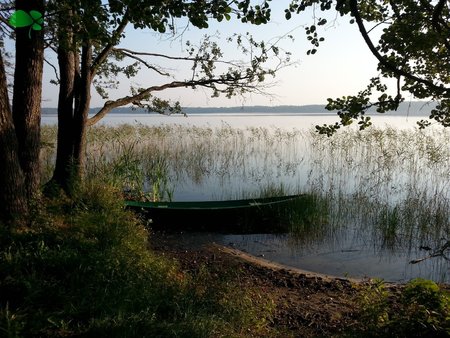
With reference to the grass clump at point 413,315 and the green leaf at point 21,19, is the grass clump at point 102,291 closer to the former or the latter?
the grass clump at point 413,315

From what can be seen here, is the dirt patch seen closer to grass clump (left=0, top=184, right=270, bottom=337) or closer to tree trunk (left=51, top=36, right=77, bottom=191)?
grass clump (left=0, top=184, right=270, bottom=337)

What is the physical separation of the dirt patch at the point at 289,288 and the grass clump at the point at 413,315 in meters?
0.35

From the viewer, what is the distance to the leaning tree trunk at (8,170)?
4509mm

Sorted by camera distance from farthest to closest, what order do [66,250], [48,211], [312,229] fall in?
[312,229] → [48,211] → [66,250]

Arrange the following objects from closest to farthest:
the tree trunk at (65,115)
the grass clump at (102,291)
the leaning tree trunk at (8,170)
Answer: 1. the grass clump at (102,291)
2. the leaning tree trunk at (8,170)
3. the tree trunk at (65,115)

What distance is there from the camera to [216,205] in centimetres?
942

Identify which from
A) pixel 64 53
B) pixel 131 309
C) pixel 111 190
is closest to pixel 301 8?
A: pixel 131 309

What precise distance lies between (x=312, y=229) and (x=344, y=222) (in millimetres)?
947

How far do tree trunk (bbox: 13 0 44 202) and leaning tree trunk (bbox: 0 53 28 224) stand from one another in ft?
2.57

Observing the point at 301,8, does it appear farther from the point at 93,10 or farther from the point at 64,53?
the point at 64,53

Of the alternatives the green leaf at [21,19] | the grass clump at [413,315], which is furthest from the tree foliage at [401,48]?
the green leaf at [21,19]

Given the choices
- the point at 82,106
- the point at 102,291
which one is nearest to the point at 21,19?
the point at 82,106

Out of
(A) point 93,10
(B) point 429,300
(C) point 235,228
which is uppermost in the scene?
(A) point 93,10

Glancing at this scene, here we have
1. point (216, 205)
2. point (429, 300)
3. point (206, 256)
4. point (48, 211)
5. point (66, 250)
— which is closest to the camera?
point (429, 300)
